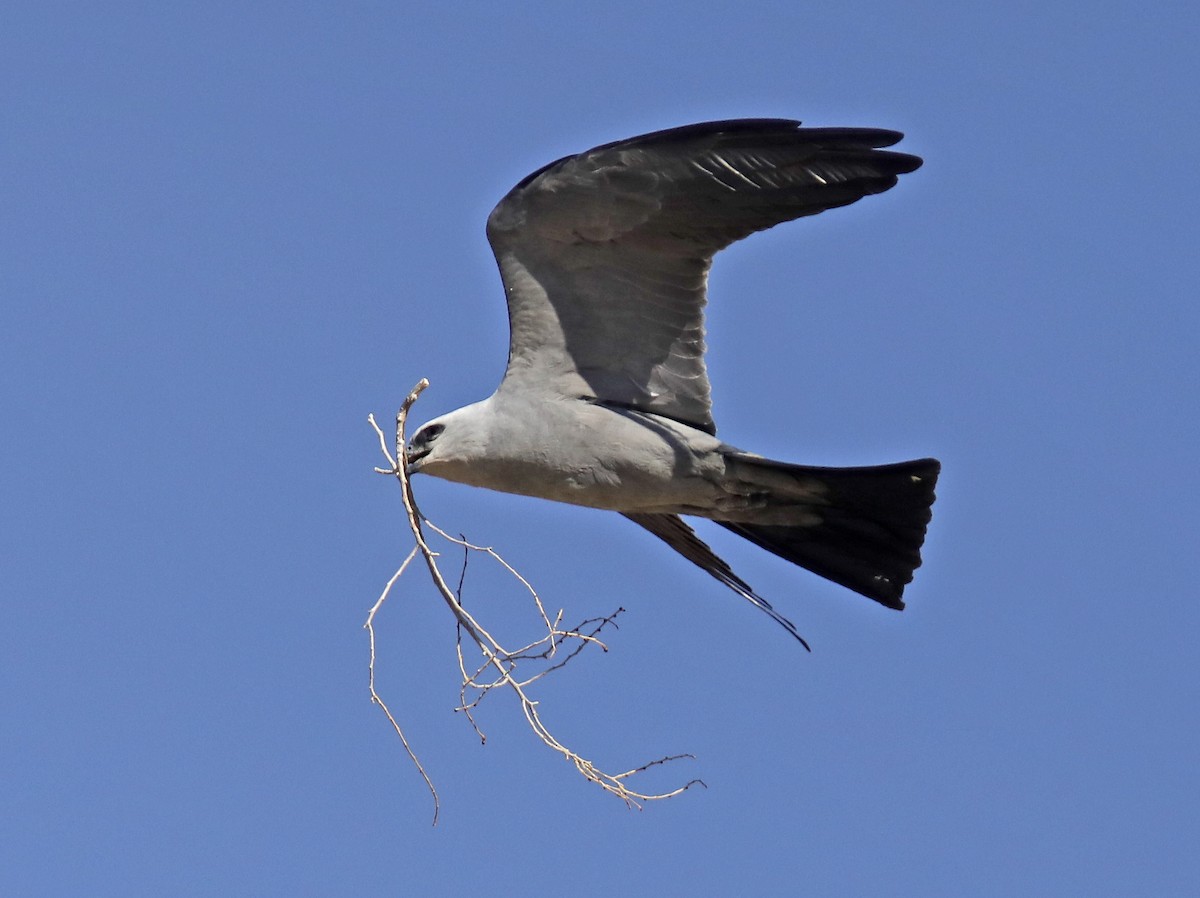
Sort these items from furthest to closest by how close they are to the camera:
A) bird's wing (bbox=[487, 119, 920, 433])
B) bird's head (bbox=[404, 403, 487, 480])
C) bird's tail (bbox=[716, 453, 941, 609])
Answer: bird's tail (bbox=[716, 453, 941, 609]) < bird's head (bbox=[404, 403, 487, 480]) < bird's wing (bbox=[487, 119, 920, 433])

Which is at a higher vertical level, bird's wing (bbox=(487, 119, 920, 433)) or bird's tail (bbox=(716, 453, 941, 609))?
bird's wing (bbox=(487, 119, 920, 433))

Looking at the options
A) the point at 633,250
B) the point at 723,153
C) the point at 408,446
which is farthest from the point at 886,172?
the point at 408,446

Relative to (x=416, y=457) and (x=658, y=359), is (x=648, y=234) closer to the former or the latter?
(x=658, y=359)

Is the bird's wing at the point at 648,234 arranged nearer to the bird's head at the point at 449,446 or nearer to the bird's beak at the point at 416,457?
the bird's head at the point at 449,446

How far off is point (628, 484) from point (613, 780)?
1.59m

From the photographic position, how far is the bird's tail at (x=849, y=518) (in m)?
7.23

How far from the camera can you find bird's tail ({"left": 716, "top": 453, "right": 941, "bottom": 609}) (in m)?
7.23

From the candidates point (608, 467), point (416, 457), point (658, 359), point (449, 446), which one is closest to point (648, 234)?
point (658, 359)

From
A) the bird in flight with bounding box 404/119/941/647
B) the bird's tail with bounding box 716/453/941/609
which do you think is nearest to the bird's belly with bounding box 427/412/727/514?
the bird in flight with bounding box 404/119/941/647

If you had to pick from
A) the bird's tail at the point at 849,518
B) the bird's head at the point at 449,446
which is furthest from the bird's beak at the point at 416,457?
the bird's tail at the point at 849,518

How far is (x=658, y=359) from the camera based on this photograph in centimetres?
729

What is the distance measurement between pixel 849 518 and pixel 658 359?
105 centimetres

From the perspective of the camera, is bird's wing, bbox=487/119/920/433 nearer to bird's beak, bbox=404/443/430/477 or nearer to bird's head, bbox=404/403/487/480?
bird's head, bbox=404/403/487/480

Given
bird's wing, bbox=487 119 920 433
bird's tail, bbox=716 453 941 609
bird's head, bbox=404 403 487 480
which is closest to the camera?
bird's wing, bbox=487 119 920 433
